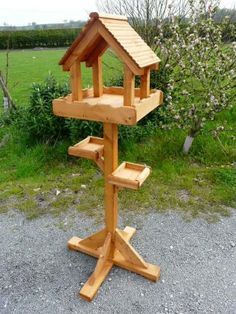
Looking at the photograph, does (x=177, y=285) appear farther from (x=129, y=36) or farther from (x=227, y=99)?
(x=227, y=99)

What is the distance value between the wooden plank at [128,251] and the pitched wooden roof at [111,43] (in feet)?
4.91

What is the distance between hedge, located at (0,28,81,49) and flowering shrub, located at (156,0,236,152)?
17054mm

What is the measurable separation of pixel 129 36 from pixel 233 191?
8.49 feet

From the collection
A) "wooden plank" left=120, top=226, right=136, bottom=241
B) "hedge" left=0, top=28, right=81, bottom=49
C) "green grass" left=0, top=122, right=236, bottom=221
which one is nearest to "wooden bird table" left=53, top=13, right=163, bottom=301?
"wooden plank" left=120, top=226, right=136, bottom=241

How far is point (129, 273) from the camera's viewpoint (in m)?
2.76

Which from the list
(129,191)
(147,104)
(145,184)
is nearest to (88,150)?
(147,104)

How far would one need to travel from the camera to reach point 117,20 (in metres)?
2.10

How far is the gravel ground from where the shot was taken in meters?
2.46

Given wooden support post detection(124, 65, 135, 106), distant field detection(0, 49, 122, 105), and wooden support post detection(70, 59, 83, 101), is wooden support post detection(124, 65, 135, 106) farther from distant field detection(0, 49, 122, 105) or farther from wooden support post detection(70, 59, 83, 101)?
distant field detection(0, 49, 122, 105)

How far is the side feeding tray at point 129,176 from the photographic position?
230 cm

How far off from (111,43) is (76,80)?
0.39m

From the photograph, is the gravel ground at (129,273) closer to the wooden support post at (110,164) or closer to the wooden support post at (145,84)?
the wooden support post at (110,164)

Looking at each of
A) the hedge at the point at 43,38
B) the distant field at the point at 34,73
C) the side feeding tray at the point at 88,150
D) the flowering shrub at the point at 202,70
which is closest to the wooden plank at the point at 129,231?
the side feeding tray at the point at 88,150

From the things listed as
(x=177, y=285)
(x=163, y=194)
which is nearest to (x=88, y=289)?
(x=177, y=285)
